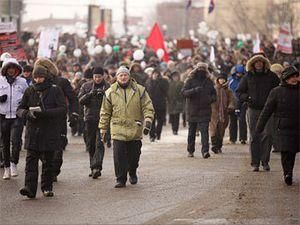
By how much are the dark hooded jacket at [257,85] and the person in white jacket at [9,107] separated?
364 cm

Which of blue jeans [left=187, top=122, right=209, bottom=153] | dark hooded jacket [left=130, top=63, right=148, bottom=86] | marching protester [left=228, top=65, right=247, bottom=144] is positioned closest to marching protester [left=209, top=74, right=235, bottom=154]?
marching protester [left=228, top=65, right=247, bottom=144]

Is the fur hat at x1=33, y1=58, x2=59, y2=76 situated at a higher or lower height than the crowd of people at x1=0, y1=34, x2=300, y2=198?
higher

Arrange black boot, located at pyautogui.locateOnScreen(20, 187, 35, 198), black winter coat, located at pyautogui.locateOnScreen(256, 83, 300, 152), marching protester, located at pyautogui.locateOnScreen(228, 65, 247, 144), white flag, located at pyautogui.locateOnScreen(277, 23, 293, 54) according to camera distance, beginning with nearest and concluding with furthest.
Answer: black boot, located at pyautogui.locateOnScreen(20, 187, 35, 198)
black winter coat, located at pyautogui.locateOnScreen(256, 83, 300, 152)
marching protester, located at pyautogui.locateOnScreen(228, 65, 247, 144)
white flag, located at pyautogui.locateOnScreen(277, 23, 293, 54)

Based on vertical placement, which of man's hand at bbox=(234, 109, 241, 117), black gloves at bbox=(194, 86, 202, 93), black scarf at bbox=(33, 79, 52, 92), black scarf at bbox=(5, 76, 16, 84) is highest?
black scarf at bbox=(33, 79, 52, 92)

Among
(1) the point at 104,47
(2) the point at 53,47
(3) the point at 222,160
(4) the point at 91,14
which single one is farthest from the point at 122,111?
(4) the point at 91,14

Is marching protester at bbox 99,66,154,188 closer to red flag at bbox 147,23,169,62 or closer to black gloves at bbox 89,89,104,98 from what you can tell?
black gloves at bbox 89,89,104,98

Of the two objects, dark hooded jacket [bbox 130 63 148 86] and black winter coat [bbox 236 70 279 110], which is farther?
dark hooded jacket [bbox 130 63 148 86]

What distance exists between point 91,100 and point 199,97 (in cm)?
413

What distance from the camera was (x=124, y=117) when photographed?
618 inches

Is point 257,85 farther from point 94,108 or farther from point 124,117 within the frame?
point 124,117

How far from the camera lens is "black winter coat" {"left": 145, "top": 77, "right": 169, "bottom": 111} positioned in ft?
86.7

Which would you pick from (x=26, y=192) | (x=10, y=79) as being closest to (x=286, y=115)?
(x=26, y=192)

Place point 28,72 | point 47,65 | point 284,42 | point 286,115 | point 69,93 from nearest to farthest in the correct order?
point 286,115, point 47,65, point 69,93, point 28,72, point 284,42

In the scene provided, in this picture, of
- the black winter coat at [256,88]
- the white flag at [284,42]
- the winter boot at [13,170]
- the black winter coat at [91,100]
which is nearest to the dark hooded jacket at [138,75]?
the white flag at [284,42]
